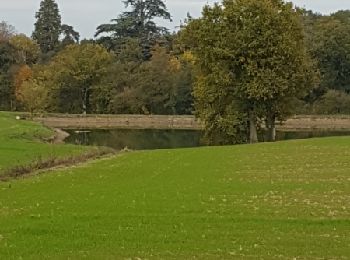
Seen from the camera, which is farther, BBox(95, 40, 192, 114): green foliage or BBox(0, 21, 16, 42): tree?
BBox(0, 21, 16, 42): tree

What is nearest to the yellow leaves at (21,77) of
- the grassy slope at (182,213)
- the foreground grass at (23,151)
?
the foreground grass at (23,151)

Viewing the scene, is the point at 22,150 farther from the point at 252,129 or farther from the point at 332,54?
the point at 332,54

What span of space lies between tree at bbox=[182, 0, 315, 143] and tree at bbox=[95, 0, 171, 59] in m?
73.3

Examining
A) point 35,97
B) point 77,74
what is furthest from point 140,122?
point 35,97

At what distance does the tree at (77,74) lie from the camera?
4631 inches

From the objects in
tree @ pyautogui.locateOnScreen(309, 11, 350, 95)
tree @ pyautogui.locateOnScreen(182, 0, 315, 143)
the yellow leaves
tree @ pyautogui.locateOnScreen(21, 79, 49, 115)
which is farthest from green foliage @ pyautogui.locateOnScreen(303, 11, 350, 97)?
the yellow leaves

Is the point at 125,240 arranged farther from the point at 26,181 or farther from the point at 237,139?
the point at 237,139

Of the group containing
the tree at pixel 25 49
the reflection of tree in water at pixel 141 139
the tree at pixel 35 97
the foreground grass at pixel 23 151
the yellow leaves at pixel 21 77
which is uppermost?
the tree at pixel 25 49

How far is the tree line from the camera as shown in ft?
194

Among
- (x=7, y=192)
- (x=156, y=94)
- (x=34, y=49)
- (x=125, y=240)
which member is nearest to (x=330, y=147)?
(x=7, y=192)

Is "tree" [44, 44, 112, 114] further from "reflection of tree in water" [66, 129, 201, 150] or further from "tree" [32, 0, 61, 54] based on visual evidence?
"tree" [32, 0, 61, 54]

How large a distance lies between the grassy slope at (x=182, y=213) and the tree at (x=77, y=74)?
86.5 m

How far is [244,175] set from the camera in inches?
1130

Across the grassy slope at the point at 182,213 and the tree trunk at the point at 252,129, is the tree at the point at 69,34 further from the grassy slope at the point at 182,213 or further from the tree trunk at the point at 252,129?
the grassy slope at the point at 182,213
